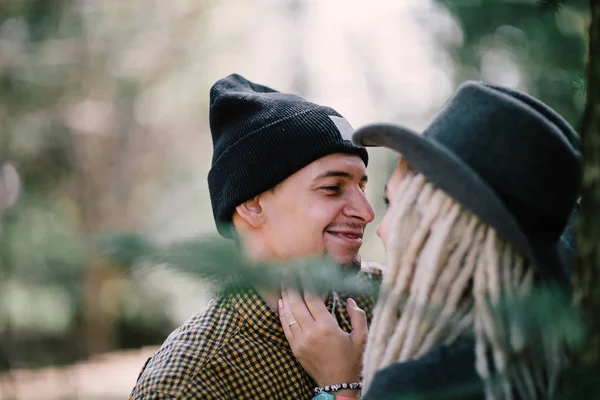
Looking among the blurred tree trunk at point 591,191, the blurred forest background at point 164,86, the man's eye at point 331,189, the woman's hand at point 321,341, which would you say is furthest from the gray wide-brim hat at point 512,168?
the man's eye at point 331,189

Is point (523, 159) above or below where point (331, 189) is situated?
above

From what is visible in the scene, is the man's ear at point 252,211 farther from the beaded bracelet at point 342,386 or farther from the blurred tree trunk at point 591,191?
the blurred tree trunk at point 591,191

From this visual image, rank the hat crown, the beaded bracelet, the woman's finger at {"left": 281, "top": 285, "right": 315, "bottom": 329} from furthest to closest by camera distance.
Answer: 1. the woman's finger at {"left": 281, "top": 285, "right": 315, "bottom": 329}
2. the beaded bracelet
3. the hat crown

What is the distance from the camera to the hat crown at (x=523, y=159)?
1209 millimetres

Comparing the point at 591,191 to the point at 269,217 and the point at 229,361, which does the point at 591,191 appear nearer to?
the point at 229,361

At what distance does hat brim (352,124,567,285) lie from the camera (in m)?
1.14

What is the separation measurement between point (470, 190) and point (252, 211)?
1.28 meters

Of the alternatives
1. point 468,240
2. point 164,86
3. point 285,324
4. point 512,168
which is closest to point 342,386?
point 285,324

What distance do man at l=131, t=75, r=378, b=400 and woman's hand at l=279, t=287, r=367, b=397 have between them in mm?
11

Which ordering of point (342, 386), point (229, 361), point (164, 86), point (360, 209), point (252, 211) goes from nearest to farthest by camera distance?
point (342, 386) < point (229, 361) < point (360, 209) < point (252, 211) < point (164, 86)

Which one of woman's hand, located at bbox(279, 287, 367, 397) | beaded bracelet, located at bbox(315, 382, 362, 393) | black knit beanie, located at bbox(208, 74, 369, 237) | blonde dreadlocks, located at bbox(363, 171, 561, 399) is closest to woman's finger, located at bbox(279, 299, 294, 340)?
woman's hand, located at bbox(279, 287, 367, 397)

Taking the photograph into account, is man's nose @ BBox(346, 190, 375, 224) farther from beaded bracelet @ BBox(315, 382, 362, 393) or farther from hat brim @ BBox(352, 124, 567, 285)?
hat brim @ BBox(352, 124, 567, 285)

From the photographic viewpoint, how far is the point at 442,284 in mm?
1182

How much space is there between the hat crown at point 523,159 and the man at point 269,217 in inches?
31.8
